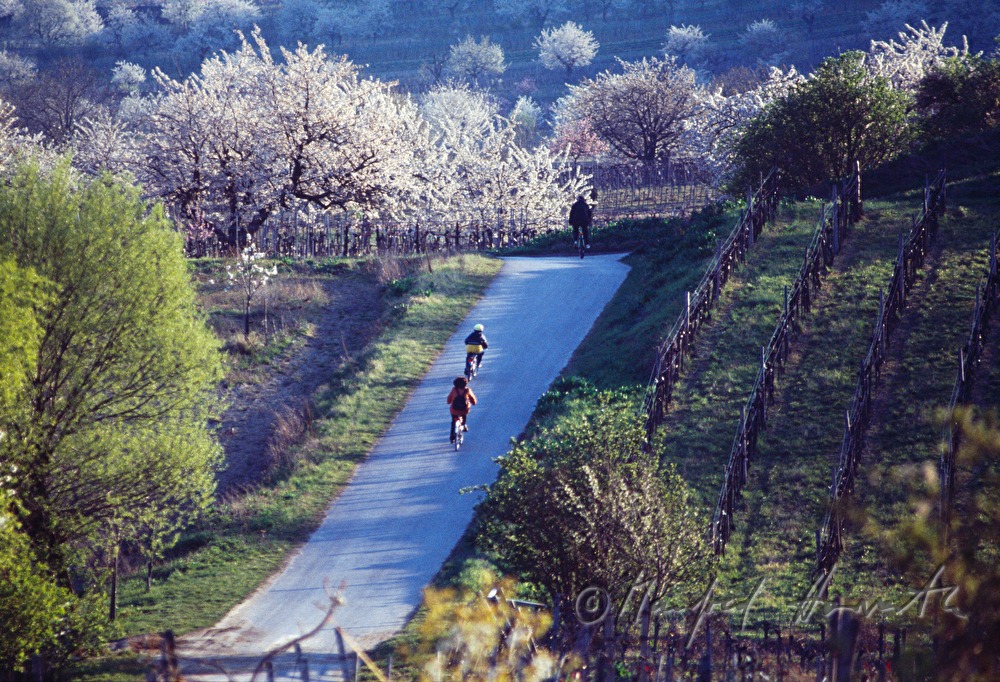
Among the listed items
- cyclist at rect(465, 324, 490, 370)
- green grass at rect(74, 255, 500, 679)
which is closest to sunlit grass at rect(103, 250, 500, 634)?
green grass at rect(74, 255, 500, 679)

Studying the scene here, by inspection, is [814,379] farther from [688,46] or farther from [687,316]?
[688,46]

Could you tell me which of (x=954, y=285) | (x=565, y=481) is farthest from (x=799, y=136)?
(x=565, y=481)

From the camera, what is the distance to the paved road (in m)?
15.0

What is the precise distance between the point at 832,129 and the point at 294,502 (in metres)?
23.7

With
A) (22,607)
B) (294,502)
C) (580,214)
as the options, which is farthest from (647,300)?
(22,607)

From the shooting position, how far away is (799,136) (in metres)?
34.4

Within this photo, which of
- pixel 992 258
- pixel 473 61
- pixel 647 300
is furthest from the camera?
pixel 473 61

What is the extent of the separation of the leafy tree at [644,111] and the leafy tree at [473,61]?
147 ft

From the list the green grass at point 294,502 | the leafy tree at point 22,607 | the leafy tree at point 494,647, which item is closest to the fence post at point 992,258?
the green grass at point 294,502

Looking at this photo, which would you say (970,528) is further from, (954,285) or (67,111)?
(67,111)

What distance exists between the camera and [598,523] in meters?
12.1

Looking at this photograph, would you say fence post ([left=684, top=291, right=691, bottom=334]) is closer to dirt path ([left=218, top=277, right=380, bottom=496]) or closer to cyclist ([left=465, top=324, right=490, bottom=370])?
cyclist ([left=465, top=324, right=490, bottom=370])

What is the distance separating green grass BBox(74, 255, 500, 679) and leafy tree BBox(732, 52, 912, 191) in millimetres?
12596

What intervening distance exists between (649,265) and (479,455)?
41.2 feet
